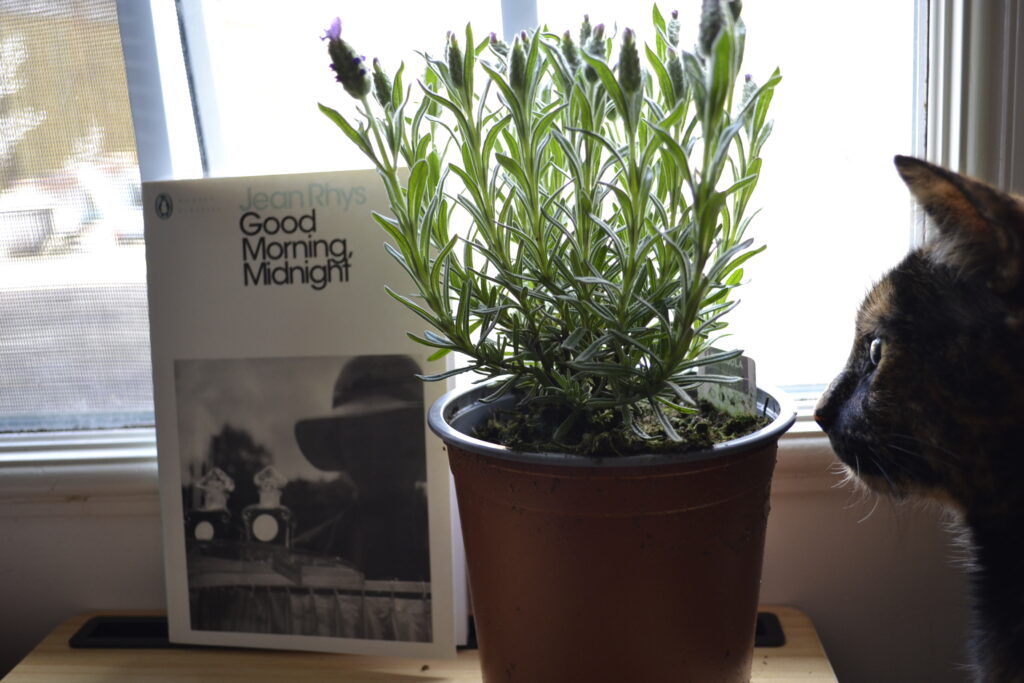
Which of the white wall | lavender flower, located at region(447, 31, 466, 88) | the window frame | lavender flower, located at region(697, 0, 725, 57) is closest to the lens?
lavender flower, located at region(697, 0, 725, 57)

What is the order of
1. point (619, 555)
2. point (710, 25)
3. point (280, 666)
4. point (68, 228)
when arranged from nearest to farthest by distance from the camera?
point (710, 25), point (619, 555), point (280, 666), point (68, 228)

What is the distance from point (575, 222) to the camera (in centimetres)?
59

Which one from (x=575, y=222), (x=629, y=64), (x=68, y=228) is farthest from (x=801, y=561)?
(x=68, y=228)

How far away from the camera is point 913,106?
834 millimetres

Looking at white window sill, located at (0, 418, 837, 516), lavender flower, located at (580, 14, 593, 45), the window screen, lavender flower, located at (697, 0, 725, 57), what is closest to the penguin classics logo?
the window screen

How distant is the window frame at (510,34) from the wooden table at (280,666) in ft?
0.55

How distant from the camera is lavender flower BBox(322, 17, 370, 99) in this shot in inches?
20.6

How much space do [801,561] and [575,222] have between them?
1.68 ft

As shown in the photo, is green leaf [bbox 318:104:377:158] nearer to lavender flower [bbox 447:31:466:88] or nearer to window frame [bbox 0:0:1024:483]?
lavender flower [bbox 447:31:466:88]

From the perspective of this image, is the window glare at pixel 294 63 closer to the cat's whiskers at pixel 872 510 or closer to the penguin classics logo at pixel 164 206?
the penguin classics logo at pixel 164 206

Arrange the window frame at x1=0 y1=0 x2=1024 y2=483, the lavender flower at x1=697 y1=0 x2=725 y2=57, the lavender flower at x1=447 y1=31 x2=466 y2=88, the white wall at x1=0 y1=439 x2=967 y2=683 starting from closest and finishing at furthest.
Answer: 1. the lavender flower at x1=697 y1=0 x2=725 y2=57
2. the lavender flower at x1=447 y1=31 x2=466 y2=88
3. the window frame at x1=0 y1=0 x2=1024 y2=483
4. the white wall at x1=0 y1=439 x2=967 y2=683

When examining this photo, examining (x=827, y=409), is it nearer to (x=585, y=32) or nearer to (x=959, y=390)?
(x=959, y=390)

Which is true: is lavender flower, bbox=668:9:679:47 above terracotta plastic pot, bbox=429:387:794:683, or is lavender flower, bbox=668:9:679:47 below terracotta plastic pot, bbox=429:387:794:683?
above

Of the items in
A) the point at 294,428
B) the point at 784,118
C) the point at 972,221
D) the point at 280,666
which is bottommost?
the point at 280,666
